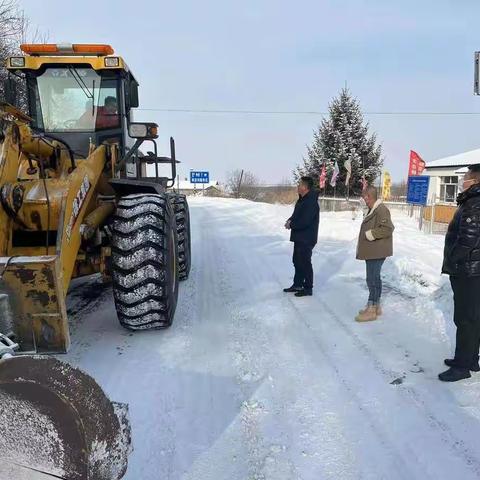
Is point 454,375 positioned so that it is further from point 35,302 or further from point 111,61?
point 111,61

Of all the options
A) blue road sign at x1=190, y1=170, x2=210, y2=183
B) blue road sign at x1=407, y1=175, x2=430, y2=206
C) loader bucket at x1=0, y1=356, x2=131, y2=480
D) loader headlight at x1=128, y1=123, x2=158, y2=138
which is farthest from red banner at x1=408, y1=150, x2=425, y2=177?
blue road sign at x1=190, y1=170, x2=210, y2=183

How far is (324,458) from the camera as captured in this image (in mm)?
2924

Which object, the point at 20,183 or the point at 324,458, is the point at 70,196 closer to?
the point at 20,183

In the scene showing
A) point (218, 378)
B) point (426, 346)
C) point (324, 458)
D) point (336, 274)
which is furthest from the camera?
point (336, 274)

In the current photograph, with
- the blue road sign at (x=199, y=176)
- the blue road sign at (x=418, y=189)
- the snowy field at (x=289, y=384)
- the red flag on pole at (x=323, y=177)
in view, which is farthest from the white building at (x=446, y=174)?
the snowy field at (x=289, y=384)

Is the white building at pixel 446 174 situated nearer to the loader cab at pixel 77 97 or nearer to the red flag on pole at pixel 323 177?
the red flag on pole at pixel 323 177

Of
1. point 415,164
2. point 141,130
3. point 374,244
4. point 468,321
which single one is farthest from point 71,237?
point 415,164

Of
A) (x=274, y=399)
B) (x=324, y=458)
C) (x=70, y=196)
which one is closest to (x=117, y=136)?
(x=70, y=196)

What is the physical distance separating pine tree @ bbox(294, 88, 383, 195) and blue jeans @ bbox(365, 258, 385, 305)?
25.6 meters

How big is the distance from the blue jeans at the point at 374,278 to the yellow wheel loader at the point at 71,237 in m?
2.21

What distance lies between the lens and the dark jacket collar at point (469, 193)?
3.88m

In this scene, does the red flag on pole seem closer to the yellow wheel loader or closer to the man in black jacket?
the yellow wheel loader

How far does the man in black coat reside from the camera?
22.1 ft

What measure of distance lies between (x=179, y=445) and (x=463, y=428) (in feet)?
6.11
